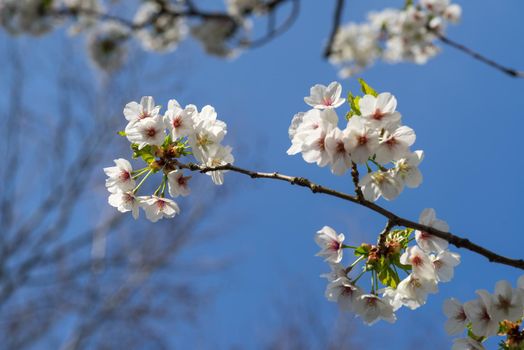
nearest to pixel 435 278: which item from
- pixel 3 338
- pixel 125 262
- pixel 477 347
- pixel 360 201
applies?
pixel 477 347

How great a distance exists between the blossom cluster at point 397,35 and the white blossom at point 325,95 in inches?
96.1

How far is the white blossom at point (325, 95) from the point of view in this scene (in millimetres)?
1301

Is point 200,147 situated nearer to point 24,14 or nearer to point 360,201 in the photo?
point 360,201

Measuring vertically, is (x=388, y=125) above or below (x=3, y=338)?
below

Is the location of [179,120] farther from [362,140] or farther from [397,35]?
[397,35]

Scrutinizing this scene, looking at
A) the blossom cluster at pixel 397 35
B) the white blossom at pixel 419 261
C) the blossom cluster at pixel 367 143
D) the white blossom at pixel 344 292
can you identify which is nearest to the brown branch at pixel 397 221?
the blossom cluster at pixel 367 143

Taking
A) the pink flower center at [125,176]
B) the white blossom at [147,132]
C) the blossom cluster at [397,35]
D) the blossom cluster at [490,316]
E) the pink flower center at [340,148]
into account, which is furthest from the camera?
the blossom cluster at [397,35]

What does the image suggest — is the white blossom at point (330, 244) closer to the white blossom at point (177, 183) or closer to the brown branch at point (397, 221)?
the brown branch at point (397, 221)

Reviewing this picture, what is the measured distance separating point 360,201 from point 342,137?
6.3 inches

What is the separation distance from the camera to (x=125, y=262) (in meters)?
7.75

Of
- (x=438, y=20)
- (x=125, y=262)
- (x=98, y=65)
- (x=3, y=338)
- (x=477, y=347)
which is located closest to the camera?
(x=477, y=347)

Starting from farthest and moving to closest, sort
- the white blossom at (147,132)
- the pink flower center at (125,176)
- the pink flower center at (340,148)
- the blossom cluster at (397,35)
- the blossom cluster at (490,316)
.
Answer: the blossom cluster at (397,35), the pink flower center at (125,176), the white blossom at (147,132), the blossom cluster at (490,316), the pink flower center at (340,148)

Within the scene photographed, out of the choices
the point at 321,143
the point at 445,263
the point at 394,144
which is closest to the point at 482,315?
the point at 445,263

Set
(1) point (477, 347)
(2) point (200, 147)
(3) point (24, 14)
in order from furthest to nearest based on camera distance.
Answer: (3) point (24, 14), (2) point (200, 147), (1) point (477, 347)
